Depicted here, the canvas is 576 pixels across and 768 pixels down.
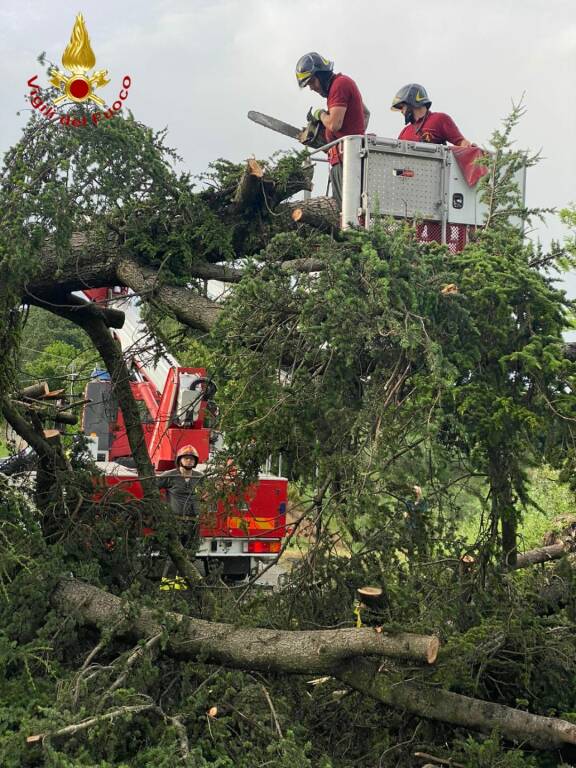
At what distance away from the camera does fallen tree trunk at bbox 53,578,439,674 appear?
480cm

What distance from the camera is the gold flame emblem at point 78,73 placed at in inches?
240

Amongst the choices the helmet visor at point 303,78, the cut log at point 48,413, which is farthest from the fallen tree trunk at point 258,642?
the helmet visor at point 303,78

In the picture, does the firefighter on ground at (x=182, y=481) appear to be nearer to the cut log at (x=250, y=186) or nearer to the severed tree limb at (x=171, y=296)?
the severed tree limb at (x=171, y=296)

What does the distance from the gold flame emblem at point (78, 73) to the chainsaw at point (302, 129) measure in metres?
1.24

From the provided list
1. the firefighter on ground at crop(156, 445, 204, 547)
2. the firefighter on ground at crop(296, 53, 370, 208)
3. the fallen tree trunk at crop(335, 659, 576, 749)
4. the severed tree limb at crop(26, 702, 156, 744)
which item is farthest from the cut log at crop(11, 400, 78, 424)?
the fallen tree trunk at crop(335, 659, 576, 749)

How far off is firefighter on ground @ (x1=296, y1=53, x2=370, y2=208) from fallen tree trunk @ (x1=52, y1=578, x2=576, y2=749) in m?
2.95

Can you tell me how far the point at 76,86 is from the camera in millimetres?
6312

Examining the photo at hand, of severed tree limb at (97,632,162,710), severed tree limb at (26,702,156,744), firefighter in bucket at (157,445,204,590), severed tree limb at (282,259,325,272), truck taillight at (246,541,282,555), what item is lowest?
severed tree limb at (26,702,156,744)

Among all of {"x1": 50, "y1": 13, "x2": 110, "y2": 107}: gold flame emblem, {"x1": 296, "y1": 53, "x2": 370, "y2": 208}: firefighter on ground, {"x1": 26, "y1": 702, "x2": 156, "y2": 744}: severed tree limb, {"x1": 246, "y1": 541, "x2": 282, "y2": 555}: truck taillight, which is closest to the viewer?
{"x1": 26, "y1": 702, "x2": 156, "y2": 744}: severed tree limb

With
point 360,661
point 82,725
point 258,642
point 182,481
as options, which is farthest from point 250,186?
point 182,481

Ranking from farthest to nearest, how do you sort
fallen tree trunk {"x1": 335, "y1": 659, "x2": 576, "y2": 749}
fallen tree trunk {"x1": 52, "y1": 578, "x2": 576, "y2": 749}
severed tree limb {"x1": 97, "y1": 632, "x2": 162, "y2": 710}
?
fallen tree trunk {"x1": 335, "y1": 659, "x2": 576, "y2": 749} < fallen tree trunk {"x1": 52, "y1": 578, "x2": 576, "y2": 749} < severed tree limb {"x1": 97, "y1": 632, "x2": 162, "y2": 710}

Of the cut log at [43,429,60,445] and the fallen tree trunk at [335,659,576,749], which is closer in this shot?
the fallen tree trunk at [335,659,576,749]

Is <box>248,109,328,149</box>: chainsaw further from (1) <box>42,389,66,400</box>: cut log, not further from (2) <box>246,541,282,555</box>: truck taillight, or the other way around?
(2) <box>246,541,282,555</box>: truck taillight

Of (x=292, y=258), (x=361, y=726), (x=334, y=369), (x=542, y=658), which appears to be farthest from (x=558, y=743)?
(x=292, y=258)
